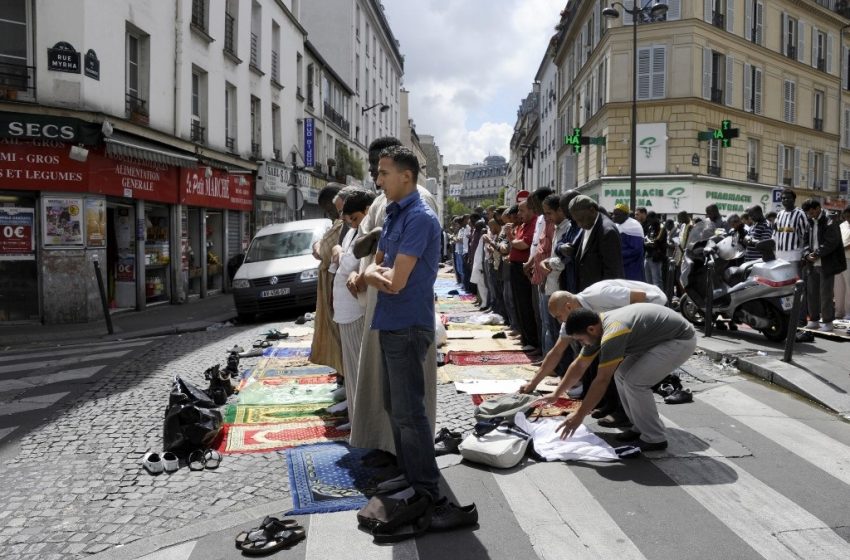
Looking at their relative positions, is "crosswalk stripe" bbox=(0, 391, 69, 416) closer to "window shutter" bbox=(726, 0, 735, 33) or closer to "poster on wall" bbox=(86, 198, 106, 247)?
"poster on wall" bbox=(86, 198, 106, 247)

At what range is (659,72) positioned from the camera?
2900 centimetres

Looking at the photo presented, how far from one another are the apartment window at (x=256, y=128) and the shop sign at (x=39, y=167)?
1099cm

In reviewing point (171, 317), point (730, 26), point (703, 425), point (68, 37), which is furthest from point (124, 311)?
point (730, 26)

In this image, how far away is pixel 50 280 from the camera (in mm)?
12445

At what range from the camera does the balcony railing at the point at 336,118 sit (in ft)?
113

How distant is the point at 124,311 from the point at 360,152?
101ft

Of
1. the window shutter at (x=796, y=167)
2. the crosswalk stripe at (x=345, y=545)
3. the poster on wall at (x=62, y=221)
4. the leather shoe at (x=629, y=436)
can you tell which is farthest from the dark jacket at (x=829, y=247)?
the window shutter at (x=796, y=167)

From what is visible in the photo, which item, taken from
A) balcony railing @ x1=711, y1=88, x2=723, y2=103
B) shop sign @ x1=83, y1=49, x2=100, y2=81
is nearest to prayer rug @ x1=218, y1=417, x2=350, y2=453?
shop sign @ x1=83, y1=49, x2=100, y2=81

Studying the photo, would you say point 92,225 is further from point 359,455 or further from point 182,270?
point 359,455

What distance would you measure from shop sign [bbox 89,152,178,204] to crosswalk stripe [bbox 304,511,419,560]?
11.0 m

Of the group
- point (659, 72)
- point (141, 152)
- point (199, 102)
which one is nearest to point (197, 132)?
point (199, 102)

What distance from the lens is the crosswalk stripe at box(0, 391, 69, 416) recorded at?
6199 millimetres

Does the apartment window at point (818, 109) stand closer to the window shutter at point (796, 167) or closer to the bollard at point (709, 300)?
the window shutter at point (796, 167)

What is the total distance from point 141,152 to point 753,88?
92.4 feet
